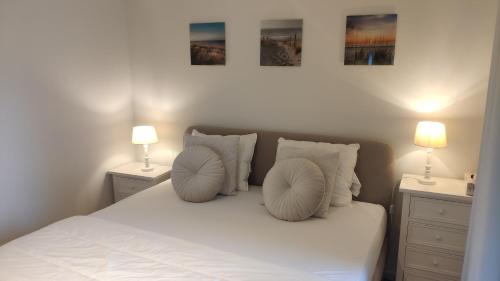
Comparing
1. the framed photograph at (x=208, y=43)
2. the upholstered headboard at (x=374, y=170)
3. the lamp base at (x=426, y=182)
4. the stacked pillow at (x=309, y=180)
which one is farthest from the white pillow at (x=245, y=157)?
the lamp base at (x=426, y=182)

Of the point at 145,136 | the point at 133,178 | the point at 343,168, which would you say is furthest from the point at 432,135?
the point at 133,178

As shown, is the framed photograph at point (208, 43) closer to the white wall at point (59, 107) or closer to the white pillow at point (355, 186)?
the white wall at point (59, 107)

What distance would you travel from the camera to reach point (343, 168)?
2506 mm

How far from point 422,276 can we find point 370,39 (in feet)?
5.33

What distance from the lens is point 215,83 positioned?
3.14m

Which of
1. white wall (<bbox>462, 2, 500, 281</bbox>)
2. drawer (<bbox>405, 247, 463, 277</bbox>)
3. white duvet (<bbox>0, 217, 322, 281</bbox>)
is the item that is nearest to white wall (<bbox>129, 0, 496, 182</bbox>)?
drawer (<bbox>405, 247, 463, 277</bbox>)

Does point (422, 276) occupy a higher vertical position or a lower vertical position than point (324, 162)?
lower

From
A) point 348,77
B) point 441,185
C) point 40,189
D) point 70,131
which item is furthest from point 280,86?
point 40,189

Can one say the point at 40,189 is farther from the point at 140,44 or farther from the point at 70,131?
the point at 140,44

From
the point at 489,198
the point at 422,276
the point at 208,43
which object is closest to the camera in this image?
the point at 489,198

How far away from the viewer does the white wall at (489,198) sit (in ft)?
4.23

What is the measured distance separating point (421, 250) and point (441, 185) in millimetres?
437

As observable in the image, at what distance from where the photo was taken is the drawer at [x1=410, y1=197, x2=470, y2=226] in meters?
2.17

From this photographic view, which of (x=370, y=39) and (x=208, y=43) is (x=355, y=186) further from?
(x=208, y=43)
